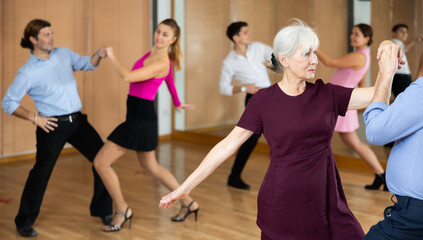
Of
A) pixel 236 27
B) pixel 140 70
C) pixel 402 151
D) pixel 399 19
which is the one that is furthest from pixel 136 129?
pixel 399 19

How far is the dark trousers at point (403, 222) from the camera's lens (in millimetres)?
2154

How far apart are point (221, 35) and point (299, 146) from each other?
551cm

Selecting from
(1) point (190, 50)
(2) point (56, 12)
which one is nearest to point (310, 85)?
(2) point (56, 12)

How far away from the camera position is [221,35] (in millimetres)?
7922

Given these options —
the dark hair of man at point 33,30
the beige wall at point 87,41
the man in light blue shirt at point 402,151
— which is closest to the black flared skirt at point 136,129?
the dark hair of man at point 33,30

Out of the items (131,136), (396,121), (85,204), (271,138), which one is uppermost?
(396,121)

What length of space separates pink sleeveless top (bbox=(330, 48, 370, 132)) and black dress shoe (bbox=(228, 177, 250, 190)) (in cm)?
98

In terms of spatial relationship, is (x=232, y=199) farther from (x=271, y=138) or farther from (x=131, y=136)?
(x=271, y=138)

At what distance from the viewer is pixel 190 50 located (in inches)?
A: 318

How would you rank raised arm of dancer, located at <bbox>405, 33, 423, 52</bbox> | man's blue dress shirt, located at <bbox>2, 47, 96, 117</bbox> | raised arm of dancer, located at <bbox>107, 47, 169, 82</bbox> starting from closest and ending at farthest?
raised arm of dancer, located at <bbox>107, 47, 169, 82</bbox>, man's blue dress shirt, located at <bbox>2, 47, 96, 117</bbox>, raised arm of dancer, located at <bbox>405, 33, 423, 52</bbox>

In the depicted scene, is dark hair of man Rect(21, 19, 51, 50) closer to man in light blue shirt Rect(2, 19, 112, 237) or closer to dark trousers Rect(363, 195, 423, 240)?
man in light blue shirt Rect(2, 19, 112, 237)

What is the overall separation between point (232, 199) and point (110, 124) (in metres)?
2.81

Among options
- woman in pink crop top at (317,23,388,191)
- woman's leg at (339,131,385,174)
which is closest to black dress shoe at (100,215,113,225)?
woman in pink crop top at (317,23,388,191)

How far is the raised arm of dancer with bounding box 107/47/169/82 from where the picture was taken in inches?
164
